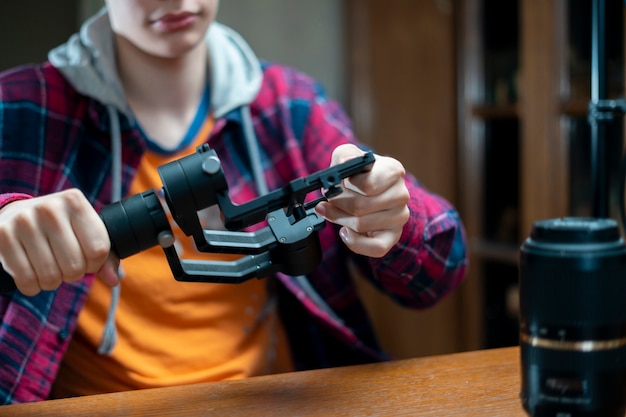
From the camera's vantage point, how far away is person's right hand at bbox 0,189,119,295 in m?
0.61

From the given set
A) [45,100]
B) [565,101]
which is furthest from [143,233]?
[565,101]

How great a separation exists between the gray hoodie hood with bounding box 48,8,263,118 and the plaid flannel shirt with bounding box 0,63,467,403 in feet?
0.07

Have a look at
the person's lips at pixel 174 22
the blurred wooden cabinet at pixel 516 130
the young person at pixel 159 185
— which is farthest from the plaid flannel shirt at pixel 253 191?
the blurred wooden cabinet at pixel 516 130

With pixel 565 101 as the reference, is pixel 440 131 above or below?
below

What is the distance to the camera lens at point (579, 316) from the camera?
1.62 feet

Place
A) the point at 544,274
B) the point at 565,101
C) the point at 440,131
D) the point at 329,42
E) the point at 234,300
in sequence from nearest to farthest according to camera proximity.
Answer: the point at 544,274 < the point at 234,300 < the point at 565,101 < the point at 440,131 < the point at 329,42

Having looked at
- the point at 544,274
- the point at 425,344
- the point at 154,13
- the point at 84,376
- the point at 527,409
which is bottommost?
the point at 425,344

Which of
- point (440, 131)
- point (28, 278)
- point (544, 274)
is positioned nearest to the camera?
point (544, 274)

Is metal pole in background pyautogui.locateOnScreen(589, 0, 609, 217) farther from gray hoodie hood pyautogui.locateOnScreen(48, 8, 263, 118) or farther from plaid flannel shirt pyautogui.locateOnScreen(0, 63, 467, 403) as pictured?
gray hoodie hood pyautogui.locateOnScreen(48, 8, 263, 118)

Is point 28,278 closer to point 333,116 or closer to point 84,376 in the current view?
point 84,376

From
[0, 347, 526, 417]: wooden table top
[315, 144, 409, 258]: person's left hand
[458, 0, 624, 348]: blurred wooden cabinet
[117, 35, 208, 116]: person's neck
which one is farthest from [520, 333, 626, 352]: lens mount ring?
[458, 0, 624, 348]: blurred wooden cabinet

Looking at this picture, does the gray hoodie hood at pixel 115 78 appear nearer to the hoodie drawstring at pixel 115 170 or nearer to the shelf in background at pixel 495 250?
the hoodie drawstring at pixel 115 170

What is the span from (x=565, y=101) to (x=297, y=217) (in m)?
1.05

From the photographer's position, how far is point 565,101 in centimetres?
153
